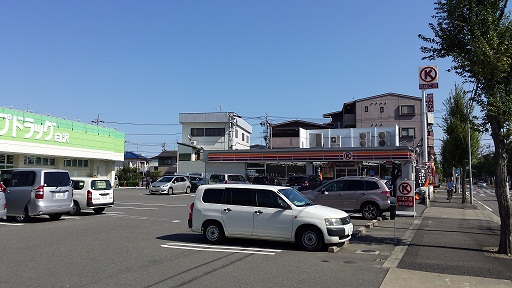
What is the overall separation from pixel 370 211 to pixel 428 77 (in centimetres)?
1175

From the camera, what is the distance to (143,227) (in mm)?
15102

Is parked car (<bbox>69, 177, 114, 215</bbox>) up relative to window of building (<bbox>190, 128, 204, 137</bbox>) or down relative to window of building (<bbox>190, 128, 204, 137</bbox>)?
down

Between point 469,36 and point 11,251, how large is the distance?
12.8 meters

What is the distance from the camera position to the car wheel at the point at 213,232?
38.1 feet

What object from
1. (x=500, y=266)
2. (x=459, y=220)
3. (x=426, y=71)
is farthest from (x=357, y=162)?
(x=500, y=266)

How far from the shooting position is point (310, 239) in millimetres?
10773

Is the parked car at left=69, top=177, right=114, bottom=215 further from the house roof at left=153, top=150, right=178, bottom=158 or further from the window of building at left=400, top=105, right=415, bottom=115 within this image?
the house roof at left=153, top=150, right=178, bottom=158

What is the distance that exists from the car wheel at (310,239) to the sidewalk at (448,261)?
1.69 metres

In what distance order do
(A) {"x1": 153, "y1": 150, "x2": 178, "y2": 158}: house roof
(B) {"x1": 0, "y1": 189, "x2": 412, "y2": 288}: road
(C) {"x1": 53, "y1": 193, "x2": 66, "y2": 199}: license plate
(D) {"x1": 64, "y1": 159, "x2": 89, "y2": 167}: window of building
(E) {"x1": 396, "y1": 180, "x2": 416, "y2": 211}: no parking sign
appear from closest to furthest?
(B) {"x1": 0, "y1": 189, "x2": 412, "y2": 288}: road, (E) {"x1": 396, "y1": 180, "x2": 416, "y2": 211}: no parking sign, (C) {"x1": 53, "y1": 193, "x2": 66, "y2": 199}: license plate, (D) {"x1": 64, "y1": 159, "x2": 89, "y2": 167}: window of building, (A) {"x1": 153, "y1": 150, "x2": 178, "y2": 158}: house roof

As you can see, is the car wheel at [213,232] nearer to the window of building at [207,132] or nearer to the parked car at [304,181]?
the parked car at [304,181]

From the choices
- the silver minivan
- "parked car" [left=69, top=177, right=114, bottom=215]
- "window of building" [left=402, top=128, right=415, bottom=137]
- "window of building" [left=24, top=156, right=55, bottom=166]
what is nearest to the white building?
"window of building" [left=402, top=128, right=415, bottom=137]

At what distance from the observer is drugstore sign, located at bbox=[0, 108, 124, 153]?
32.3 m

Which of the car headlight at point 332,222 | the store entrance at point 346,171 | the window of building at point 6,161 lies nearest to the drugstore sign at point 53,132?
the window of building at point 6,161

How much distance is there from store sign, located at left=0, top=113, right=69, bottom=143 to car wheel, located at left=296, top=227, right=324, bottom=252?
28.4 metres
